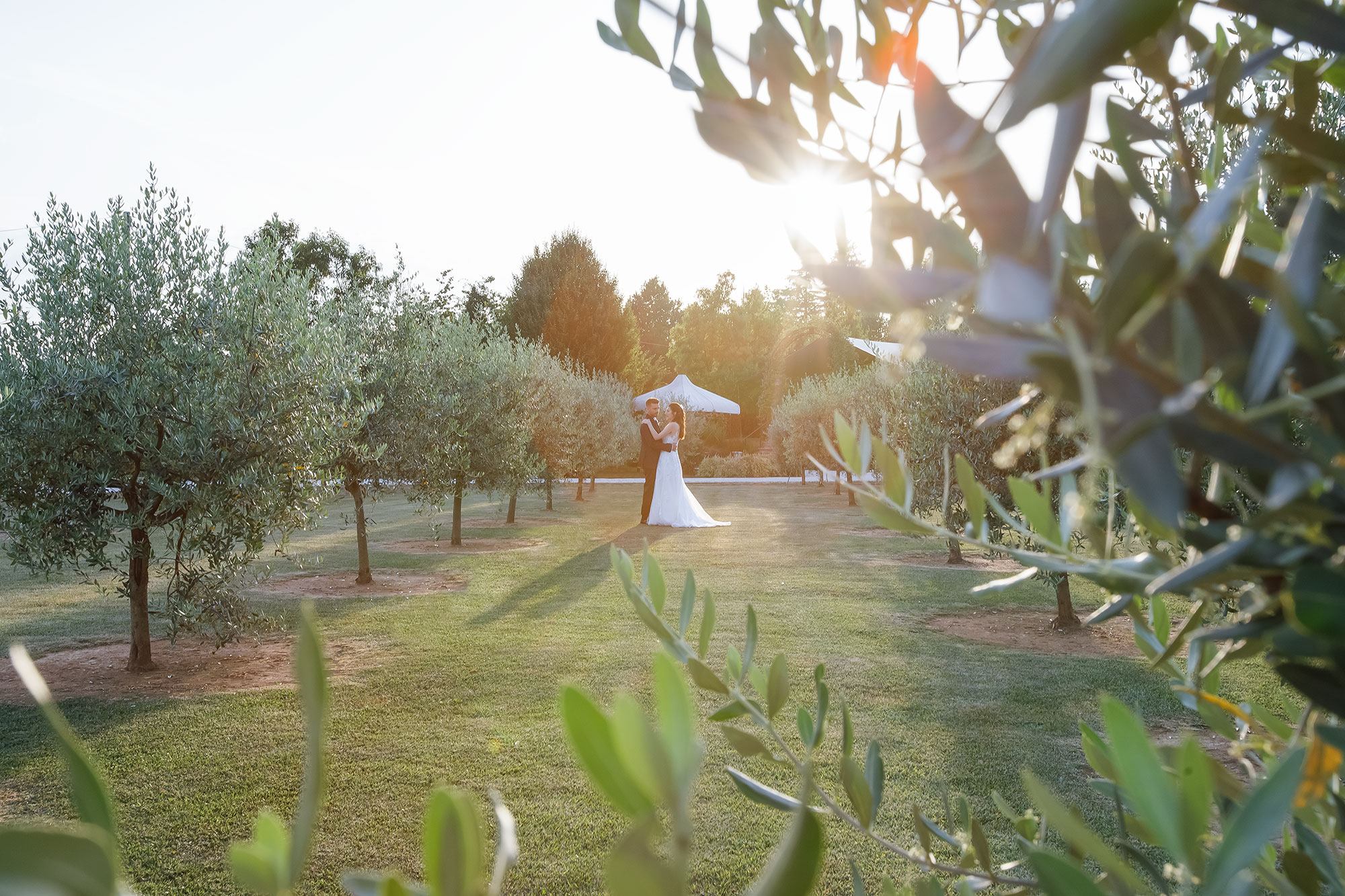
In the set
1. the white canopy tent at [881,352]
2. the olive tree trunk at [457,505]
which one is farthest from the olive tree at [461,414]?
the white canopy tent at [881,352]

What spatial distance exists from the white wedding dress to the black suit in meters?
0.15

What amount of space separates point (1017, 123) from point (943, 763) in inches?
214

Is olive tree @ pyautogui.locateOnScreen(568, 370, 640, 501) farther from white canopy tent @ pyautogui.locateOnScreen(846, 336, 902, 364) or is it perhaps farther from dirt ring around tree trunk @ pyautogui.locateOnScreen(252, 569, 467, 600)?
dirt ring around tree trunk @ pyautogui.locateOnScreen(252, 569, 467, 600)

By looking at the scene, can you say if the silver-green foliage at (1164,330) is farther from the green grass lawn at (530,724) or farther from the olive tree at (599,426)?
the olive tree at (599,426)

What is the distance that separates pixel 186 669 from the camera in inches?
284

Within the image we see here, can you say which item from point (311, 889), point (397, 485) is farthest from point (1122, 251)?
point (397, 485)

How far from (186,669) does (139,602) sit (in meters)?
0.72

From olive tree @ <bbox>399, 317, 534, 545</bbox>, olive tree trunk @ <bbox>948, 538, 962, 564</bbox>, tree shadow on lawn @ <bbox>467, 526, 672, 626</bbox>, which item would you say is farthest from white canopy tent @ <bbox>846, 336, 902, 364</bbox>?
olive tree @ <bbox>399, 317, 534, 545</bbox>

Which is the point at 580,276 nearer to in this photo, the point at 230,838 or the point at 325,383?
the point at 325,383

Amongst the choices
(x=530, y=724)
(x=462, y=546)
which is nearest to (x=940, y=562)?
(x=462, y=546)

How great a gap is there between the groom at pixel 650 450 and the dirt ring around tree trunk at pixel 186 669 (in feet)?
34.8

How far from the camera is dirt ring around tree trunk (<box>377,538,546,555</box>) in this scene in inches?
560

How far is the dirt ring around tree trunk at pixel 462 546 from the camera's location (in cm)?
1423

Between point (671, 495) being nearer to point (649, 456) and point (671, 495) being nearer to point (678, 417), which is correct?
point (649, 456)
